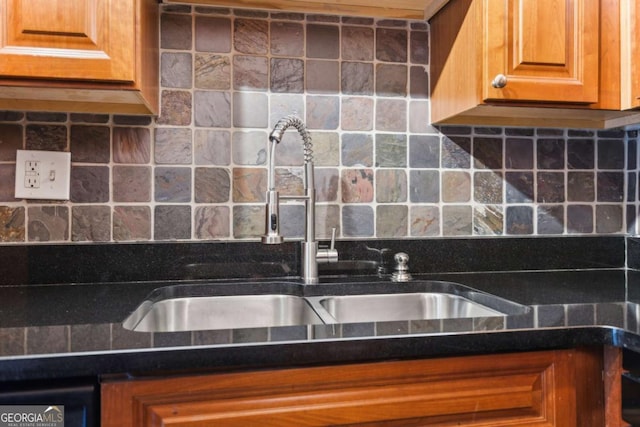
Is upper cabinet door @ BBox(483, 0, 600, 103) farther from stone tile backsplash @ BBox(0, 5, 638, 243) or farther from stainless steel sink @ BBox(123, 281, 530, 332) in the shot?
stainless steel sink @ BBox(123, 281, 530, 332)

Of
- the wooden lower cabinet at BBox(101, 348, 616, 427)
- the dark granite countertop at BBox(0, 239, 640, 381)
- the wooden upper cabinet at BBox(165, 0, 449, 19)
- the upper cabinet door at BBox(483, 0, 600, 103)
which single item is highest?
the wooden upper cabinet at BBox(165, 0, 449, 19)

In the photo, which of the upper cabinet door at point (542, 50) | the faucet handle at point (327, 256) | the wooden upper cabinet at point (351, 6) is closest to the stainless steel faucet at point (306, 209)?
the faucet handle at point (327, 256)

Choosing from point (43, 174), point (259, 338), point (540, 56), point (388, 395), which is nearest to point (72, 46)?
point (43, 174)

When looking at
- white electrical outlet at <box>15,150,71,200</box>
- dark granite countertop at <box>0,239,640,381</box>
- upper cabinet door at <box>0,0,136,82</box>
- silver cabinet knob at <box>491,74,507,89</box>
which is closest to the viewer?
dark granite countertop at <box>0,239,640,381</box>

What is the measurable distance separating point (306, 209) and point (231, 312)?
0.32 m

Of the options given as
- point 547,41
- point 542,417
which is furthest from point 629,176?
point 542,417

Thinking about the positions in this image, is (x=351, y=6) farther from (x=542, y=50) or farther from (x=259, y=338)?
(x=259, y=338)

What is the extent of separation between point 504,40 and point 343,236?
0.63m

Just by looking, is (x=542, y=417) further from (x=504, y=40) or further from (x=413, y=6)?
(x=413, y=6)

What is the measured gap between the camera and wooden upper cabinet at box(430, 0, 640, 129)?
1071 millimetres

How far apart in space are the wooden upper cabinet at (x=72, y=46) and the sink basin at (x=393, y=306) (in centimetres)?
69

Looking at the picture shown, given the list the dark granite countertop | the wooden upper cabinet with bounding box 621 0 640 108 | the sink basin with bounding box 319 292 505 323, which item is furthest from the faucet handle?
the wooden upper cabinet with bounding box 621 0 640 108

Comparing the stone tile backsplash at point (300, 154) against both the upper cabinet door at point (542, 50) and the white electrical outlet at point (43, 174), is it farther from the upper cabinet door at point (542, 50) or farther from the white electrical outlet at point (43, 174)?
the upper cabinet door at point (542, 50)

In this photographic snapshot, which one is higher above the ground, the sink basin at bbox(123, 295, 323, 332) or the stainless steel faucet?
the stainless steel faucet
